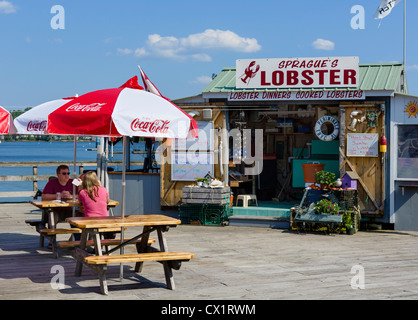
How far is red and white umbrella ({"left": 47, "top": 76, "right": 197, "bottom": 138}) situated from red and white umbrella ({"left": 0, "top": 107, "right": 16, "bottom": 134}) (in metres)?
3.44

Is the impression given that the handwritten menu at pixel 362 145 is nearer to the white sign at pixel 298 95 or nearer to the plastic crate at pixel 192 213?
the white sign at pixel 298 95

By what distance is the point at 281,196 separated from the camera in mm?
16391

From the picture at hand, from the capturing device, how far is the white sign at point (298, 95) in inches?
504

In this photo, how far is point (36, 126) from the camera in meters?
9.36

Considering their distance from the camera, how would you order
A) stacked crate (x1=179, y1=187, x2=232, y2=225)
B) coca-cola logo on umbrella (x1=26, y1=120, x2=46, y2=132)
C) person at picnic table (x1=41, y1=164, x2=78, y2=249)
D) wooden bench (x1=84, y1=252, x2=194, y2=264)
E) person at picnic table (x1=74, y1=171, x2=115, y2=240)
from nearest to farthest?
wooden bench (x1=84, y1=252, x2=194, y2=264) < person at picnic table (x1=74, y1=171, x2=115, y2=240) < coca-cola logo on umbrella (x1=26, y1=120, x2=46, y2=132) < person at picnic table (x1=41, y1=164, x2=78, y2=249) < stacked crate (x1=179, y1=187, x2=232, y2=225)

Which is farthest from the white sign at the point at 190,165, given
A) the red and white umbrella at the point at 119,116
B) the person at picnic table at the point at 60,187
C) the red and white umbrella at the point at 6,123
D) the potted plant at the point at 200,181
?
the red and white umbrella at the point at 119,116

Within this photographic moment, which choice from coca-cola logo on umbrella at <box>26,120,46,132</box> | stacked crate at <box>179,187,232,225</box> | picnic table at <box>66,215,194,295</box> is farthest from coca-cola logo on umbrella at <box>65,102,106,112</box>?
stacked crate at <box>179,187,232,225</box>

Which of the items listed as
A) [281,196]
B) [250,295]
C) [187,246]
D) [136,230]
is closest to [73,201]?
[187,246]

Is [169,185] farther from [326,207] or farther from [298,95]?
[326,207]

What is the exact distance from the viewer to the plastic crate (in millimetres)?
13391

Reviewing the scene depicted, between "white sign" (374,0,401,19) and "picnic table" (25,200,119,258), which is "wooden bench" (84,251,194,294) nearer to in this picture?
"picnic table" (25,200,119,258)

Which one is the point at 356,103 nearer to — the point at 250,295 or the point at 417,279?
the point at 417,279

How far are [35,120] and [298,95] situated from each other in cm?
→ 591
